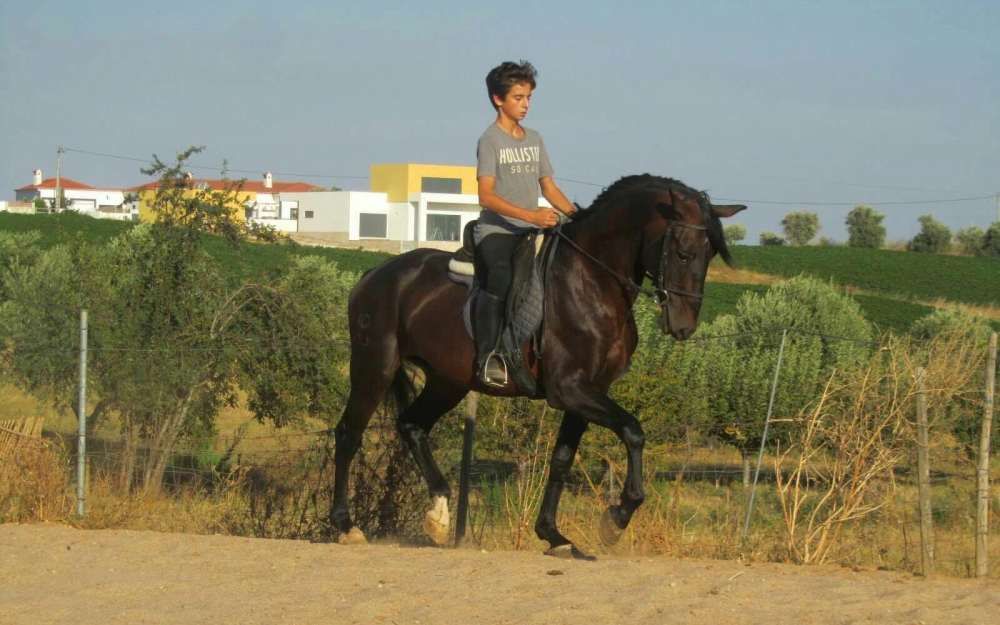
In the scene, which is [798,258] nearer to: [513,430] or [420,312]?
[513,430]

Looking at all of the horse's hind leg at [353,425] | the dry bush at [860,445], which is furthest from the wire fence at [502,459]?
the horse's hind leg at [353,425]

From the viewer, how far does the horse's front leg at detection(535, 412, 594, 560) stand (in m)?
8.41

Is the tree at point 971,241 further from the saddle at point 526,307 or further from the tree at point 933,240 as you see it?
the saddle at point 526,307

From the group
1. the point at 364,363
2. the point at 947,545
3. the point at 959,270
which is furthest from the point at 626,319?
the point at 959,270

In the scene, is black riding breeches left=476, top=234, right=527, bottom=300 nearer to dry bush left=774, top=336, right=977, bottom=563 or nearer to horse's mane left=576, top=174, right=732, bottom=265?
horse's mane left=576, top=174, right=732, bottom=265

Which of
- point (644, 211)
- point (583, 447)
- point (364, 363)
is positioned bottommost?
point (583, 447)

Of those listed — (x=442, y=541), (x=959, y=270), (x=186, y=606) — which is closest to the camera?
(x=186, y=606)

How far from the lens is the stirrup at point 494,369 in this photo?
8305 mm

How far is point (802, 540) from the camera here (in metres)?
8.55

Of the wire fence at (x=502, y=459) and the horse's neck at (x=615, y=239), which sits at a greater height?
the horse's neck at (x=615, y=239)

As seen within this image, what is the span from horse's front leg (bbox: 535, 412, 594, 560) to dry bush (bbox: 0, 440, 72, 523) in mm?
4338

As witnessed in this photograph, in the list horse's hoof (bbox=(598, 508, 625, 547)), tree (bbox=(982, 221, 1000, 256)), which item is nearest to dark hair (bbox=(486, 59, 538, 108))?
horse's hoof (bbox=(598, 508, 625, 547))

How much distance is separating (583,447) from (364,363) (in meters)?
9.39

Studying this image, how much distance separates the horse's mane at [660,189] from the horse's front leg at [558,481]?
4.49ft
